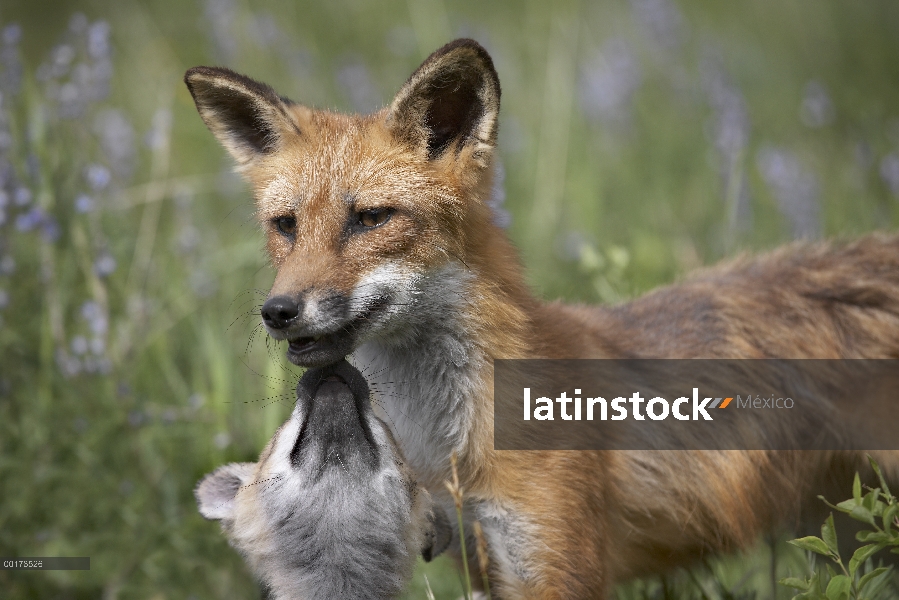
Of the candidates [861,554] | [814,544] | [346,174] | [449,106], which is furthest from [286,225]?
[861,554]

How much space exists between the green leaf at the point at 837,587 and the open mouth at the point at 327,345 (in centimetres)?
191

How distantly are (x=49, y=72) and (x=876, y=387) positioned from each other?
5060 mm

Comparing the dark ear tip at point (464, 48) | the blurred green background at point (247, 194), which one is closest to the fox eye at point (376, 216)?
the dark ear tip at point (464, 48)

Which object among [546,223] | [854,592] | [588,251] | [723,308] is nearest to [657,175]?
[546,223]

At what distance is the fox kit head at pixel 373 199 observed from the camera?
11.4 feet

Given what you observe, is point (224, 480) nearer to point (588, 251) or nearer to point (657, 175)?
point (588, 251)

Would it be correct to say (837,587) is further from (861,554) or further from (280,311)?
(280,311)

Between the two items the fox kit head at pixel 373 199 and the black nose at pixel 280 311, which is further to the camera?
the fox kit head at pixel 373 199

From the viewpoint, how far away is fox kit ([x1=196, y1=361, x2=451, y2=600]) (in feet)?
11.4

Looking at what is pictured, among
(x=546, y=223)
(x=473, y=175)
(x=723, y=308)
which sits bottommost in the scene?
(x=723, y=308)

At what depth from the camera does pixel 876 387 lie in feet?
14.5

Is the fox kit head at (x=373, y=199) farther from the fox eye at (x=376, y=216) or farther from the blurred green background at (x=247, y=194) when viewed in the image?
the blurred green background at (x=247, y=194)

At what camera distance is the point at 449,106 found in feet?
12.9

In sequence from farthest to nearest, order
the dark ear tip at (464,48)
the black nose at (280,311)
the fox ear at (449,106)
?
the fox ear at (449,106)
the dark ear tip at (464,48)
the black nose at (280,311)
